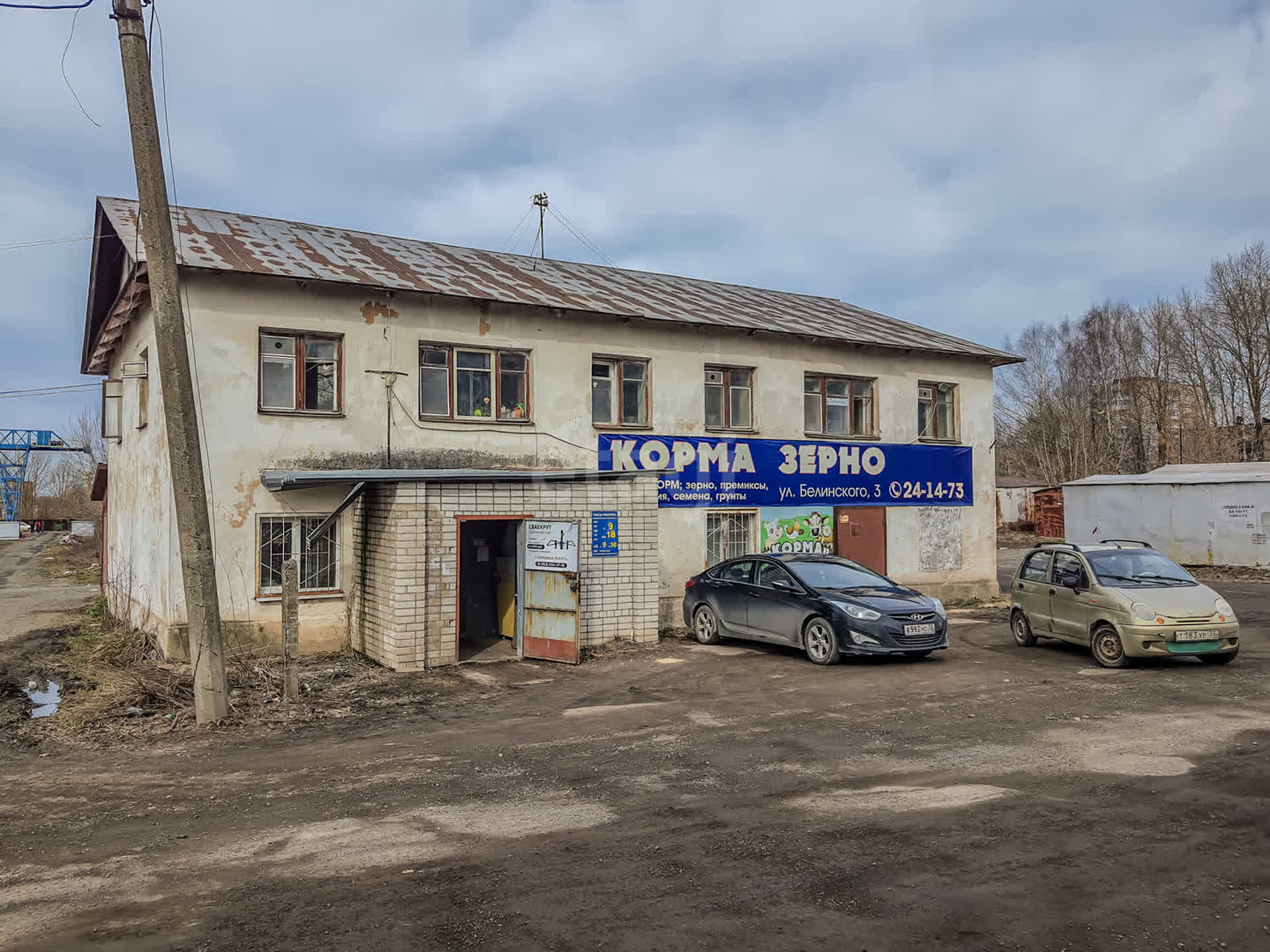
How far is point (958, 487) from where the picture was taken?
2081cm

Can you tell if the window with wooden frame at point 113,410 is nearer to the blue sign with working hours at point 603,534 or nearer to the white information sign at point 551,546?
the white information sign at point 551,546

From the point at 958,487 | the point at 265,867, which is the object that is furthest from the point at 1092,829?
the point at 958,487

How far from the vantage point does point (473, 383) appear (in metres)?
15.4

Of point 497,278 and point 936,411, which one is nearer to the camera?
point 497,278

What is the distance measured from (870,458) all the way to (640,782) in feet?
45.6

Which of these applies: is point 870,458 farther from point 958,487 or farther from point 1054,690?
point 1054,690

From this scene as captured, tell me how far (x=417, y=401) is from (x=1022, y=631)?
9.89 metres

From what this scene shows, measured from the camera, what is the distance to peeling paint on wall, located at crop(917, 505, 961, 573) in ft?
66.5

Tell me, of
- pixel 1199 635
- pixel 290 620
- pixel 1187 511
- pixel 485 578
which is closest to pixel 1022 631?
pixel 1199 635

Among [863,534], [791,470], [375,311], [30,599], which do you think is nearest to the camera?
Result: [375,311]

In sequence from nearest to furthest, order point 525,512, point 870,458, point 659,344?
point 525,512 → point 659,344 → point 870,458

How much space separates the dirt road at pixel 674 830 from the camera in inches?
170

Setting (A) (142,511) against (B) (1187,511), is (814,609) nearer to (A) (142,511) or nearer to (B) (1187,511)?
(A) (142,511)

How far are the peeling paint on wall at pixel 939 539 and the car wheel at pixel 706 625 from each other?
7.42m
